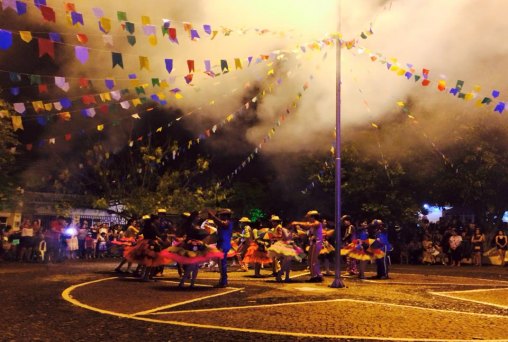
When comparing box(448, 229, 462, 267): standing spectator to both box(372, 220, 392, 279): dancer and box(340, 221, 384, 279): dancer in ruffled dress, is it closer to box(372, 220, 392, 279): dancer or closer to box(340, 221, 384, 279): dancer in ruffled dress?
box(372, 220, 392, 279): dancer

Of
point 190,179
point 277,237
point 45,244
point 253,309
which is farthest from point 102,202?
point 253,309

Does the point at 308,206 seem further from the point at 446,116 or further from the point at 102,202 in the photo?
the point at 102,202

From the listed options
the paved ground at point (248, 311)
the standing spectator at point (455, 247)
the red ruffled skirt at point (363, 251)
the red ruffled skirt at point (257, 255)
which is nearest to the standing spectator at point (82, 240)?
the paved ground at point (248, 311)

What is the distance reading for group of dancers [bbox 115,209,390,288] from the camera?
1213 cm

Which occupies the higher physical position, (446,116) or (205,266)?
(446,116)

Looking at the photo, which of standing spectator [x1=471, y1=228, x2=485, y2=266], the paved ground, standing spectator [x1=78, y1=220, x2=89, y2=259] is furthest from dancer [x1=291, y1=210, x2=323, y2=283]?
standing spectator [x1=78, y1=220, x2=89, y2=259]

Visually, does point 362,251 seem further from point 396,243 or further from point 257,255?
point 396,243

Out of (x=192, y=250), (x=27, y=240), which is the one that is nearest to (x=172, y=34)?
(x=192, y=250)

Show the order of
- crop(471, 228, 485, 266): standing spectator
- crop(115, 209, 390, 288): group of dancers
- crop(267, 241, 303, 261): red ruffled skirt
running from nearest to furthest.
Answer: crop(115, 209, 390, 288): group of dancers, crop(267, 241, 303, 261): red ruffled skirt, crop(471, 228, 485, 266): standing spectator

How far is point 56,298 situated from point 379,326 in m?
6.28

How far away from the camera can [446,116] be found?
23734 mm

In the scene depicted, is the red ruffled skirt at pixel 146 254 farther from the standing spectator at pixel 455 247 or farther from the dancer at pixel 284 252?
the standing spectator at pixel 455 247

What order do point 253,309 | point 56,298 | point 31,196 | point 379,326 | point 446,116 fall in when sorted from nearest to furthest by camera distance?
point 379,326 → point 253,309 → point 56,298 → point 446,116 → point 31,196

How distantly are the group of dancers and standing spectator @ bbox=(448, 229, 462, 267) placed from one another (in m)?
7.58
